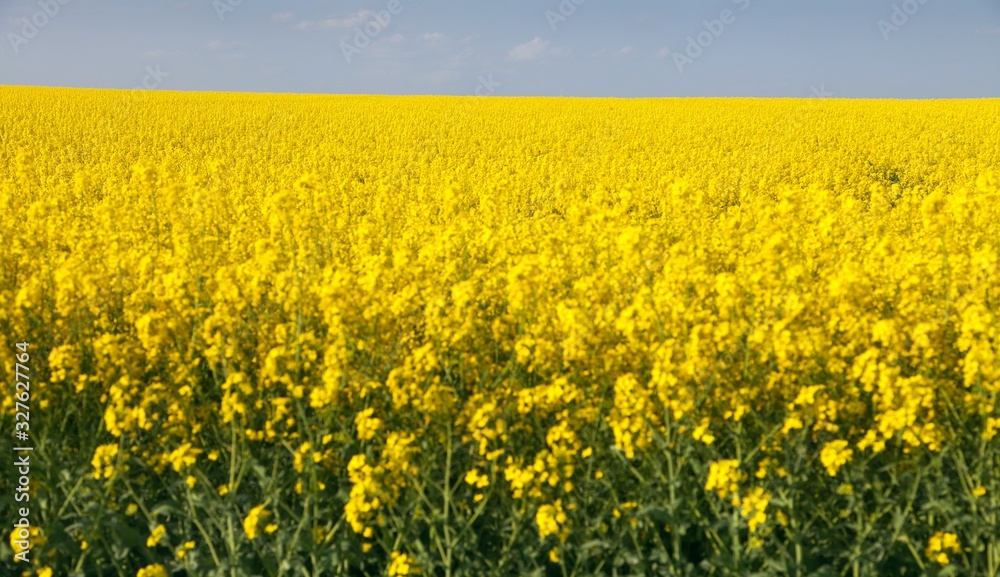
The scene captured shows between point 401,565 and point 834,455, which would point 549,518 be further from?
point 834,455

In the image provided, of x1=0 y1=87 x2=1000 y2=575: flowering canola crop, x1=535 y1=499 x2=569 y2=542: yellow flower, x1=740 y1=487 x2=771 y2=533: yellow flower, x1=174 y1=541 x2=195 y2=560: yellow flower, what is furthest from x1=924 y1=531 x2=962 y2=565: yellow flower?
x1=174 y1=541 x2=195 y2=560: yellow flower

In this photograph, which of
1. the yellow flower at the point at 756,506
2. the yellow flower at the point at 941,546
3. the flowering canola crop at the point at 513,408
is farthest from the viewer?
the flowering canola crop at the point at 513,408

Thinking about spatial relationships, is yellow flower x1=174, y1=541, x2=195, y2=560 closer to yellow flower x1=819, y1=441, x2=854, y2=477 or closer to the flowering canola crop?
the flowering canola crop

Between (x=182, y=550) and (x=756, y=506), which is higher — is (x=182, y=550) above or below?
below

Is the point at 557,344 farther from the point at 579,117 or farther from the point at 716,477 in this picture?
the point at 579,117

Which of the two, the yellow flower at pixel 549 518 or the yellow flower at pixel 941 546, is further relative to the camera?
the yellow flower at pixel 941 546

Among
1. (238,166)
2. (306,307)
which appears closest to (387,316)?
(306,307)

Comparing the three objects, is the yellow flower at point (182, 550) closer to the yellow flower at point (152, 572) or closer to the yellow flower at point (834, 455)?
the yellow flower at point (152, 572)

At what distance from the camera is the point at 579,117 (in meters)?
28.2

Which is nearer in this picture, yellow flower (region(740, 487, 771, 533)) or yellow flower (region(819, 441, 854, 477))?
yellow flower (region(740, 487, 771, 533))

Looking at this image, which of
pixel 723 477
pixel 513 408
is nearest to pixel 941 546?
pixel 723 477

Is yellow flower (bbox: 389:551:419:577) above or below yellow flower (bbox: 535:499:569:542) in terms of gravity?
below

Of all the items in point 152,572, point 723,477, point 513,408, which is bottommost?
point 152,572

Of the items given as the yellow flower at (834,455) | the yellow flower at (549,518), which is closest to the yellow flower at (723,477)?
the yellow flower at (834,455)
